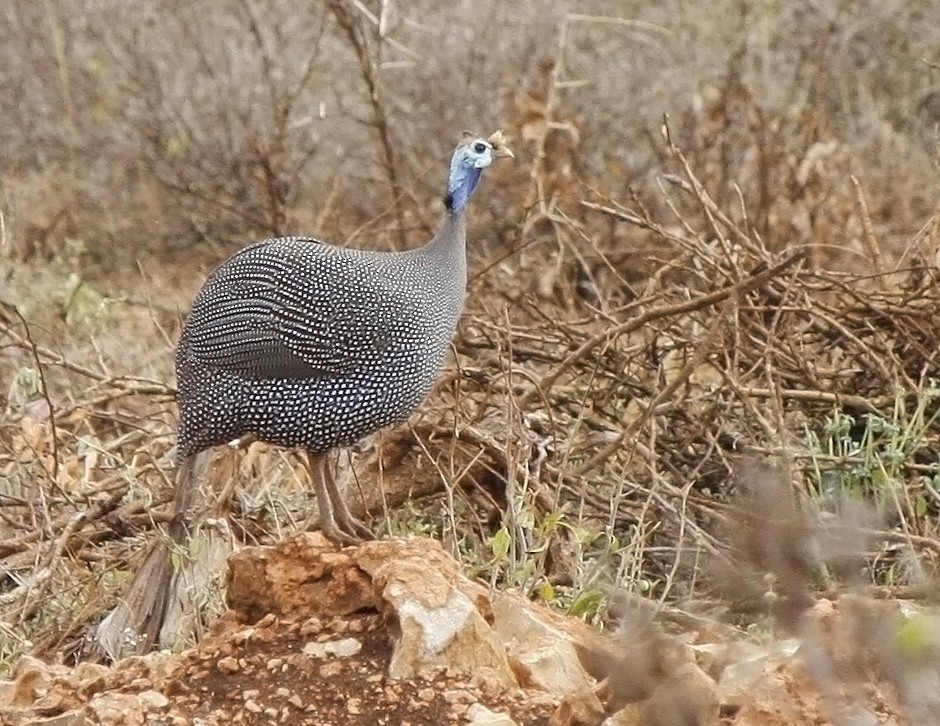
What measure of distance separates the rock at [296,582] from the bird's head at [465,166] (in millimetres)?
923

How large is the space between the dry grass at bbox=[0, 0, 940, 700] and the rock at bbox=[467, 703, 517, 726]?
433 millimetres

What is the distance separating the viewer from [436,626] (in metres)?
2.76

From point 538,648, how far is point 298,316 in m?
0.95

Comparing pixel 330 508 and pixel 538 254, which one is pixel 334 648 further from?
pixel 538 254

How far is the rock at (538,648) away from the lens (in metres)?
2.82

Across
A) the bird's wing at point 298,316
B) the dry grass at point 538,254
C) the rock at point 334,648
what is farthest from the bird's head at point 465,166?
the rock at point 334,648

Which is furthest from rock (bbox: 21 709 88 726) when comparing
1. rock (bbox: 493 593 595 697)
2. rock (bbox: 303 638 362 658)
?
rock (bbox: 493 593 595 697)

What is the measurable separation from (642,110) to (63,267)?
3.03 meters

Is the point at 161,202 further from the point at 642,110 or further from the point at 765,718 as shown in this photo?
the point at 765,718

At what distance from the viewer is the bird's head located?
3.61 m

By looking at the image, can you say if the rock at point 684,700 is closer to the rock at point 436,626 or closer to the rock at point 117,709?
the rock at point 436,626

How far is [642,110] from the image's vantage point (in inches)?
326

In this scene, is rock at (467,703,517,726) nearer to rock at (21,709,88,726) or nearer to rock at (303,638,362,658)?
rock at (303,638,362,658)

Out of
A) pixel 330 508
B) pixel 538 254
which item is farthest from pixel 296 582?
pixel 538 254
